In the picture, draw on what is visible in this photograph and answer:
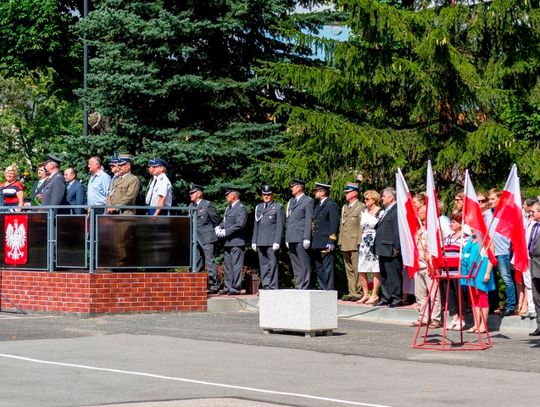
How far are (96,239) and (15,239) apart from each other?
6.56 feet

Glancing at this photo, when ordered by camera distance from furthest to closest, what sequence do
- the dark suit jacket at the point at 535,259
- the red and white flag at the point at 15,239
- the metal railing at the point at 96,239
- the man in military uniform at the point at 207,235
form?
1. the man in military uniform at the point at 207,235
2. the red and white flag at the point at 15,239
3. the metal railing at the point at 96,239
4. the dark suit jacket at the point at 535,259

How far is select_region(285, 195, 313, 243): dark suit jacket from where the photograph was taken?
21.3 meters

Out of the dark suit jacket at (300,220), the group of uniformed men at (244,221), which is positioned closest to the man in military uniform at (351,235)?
the group of uniformed men at (244,221)

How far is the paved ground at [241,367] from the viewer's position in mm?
11039

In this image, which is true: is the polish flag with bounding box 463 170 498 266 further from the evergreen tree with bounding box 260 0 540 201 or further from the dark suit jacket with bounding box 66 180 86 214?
the dark suit jacket with bounding box 66 180 86 214

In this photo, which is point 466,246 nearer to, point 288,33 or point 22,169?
point 288,33

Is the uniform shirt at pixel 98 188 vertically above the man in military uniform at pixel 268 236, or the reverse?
the uniform shirt at pixel 98 188

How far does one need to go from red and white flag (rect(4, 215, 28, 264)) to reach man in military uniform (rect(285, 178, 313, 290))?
4536 mm

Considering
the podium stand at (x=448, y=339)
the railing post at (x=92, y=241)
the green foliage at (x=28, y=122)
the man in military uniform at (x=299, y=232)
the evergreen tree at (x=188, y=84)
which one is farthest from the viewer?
the green foliage at (x=28, y=122)

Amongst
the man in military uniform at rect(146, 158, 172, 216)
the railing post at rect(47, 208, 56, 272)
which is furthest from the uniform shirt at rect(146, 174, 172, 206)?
the railing post at rect(47, 208, 56, 272)

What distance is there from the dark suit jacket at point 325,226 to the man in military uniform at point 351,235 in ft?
0.41

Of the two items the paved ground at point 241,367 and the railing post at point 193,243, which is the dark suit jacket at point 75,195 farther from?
the paved ground at point 241,367

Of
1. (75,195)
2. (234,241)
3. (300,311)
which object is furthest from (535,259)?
(75,195)

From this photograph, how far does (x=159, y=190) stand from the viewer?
69.4 ft
